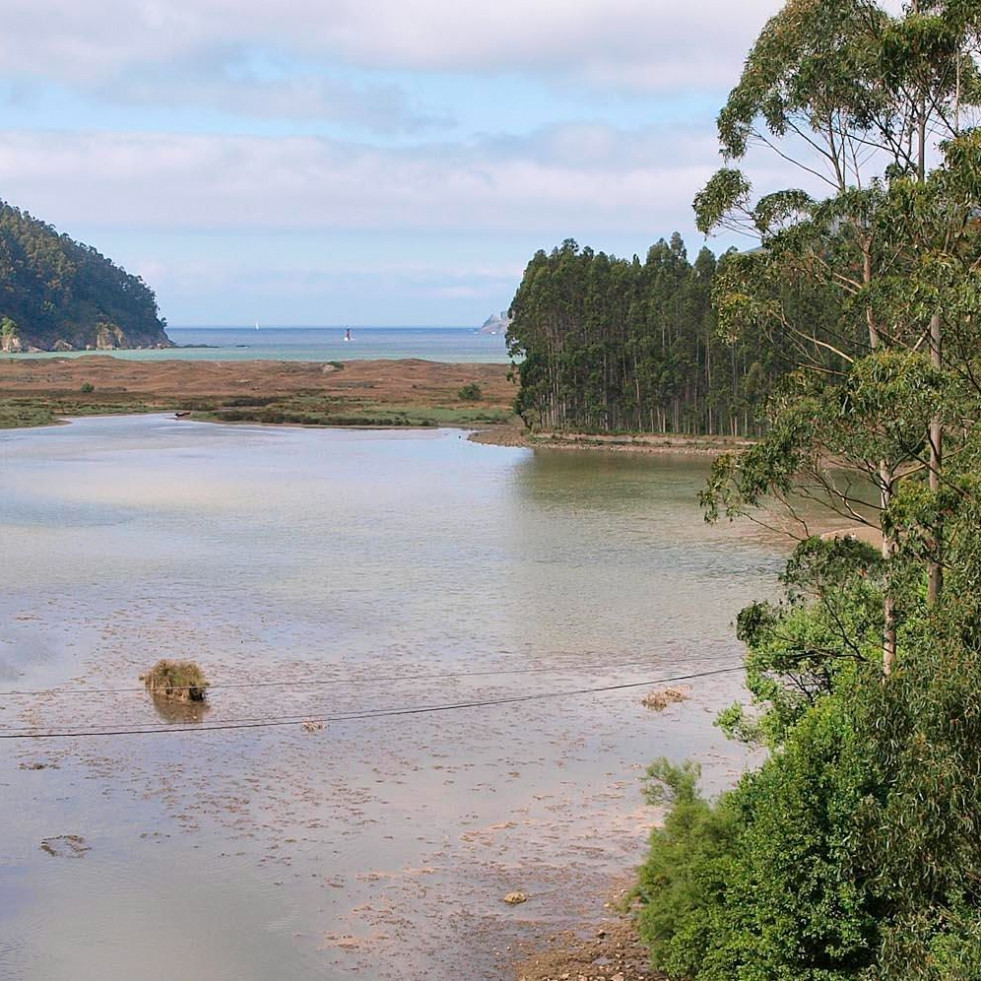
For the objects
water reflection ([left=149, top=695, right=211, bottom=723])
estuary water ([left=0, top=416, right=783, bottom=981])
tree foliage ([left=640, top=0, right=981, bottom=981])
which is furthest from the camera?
water reflection ([left=149, top=695, right=211, bottom=723])

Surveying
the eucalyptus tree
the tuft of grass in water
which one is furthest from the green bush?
the eucalyptus tree

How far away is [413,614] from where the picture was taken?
1328 inches

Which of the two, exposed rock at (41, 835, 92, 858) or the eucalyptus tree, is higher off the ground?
the eucalyptus tree

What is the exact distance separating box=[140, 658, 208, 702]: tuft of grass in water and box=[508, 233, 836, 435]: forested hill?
54.3 m

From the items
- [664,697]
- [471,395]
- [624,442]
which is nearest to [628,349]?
[624,442]

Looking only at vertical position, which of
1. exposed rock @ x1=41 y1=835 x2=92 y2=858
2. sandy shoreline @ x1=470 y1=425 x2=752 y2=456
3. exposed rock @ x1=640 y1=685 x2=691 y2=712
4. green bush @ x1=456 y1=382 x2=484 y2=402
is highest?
green bush @ x1=456 y1=382 x2=484 y2=402

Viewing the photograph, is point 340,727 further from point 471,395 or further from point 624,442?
point 471,395

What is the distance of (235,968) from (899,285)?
10871 mm

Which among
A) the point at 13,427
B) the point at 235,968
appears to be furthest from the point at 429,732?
the point at 13,427

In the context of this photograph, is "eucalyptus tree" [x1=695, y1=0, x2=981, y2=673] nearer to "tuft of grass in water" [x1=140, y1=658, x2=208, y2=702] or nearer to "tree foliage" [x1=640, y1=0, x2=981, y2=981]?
"tree foliage" [x1=640, y1=0, x2=981, y2=981]

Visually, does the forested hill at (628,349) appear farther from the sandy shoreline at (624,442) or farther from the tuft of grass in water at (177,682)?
the tuft of grass in water at (177,682)

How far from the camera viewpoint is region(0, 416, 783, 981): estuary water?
1689 centimetres

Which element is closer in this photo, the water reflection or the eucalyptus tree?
the eucalyptus tree

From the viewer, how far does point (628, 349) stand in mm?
83750
